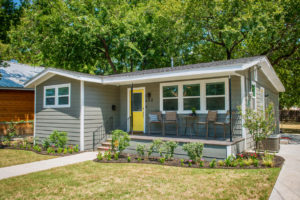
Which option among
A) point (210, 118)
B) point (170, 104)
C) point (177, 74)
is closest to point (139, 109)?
point (170, 104)

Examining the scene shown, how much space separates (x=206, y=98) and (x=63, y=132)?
550 centimetres

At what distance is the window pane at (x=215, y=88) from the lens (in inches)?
310

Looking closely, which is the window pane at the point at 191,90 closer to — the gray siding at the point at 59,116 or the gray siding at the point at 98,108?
the gray siding at the point at 98,108

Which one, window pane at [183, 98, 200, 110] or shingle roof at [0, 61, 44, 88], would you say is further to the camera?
shingle roof at [0, 61, 44, 88]

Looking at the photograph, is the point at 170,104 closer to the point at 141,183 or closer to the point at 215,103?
the point at 215,103

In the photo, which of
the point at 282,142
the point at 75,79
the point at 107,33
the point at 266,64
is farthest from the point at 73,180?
the point at 107,33

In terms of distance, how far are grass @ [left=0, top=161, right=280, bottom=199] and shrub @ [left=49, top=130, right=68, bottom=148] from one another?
2697 mm

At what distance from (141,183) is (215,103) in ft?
14.7

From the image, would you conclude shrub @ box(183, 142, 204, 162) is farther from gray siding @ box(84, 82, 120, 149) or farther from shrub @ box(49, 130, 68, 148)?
shrub @ box(49, 130, 68, 148)

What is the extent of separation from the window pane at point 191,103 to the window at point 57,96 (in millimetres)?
4607

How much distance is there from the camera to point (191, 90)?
8.56 metres

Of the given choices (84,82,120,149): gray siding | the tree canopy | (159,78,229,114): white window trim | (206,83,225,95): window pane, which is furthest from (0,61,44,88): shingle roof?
(206,83,225,95): window pane

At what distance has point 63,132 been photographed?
8680 millimetres

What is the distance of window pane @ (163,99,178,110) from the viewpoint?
891 cm
